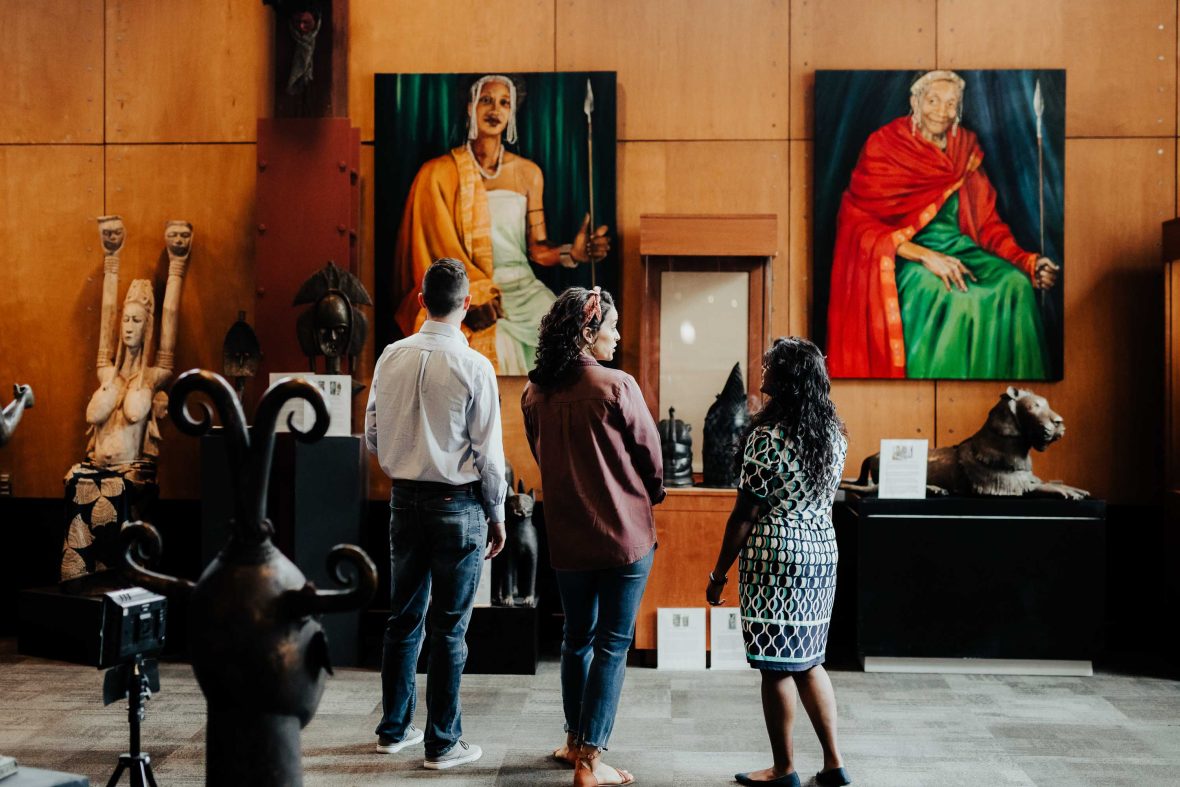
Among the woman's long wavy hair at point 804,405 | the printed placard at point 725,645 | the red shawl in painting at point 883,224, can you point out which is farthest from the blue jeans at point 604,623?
the red shawl in painting at point 883,224

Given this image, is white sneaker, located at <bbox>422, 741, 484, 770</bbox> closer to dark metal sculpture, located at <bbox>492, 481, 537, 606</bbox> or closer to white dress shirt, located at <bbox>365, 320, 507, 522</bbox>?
white dress shirt, located at <bbox>365, 320, 507, 522</bbox>

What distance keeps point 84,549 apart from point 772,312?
136 inches

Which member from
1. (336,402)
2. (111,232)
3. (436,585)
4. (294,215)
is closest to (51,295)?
(111,232)

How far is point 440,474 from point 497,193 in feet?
7.95

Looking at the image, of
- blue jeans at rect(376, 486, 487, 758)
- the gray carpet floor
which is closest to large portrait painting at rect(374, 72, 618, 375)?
the gray carpet floor

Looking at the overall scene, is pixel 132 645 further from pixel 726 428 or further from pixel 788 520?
pixel 726 428

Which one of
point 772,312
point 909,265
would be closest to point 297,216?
point 772,312

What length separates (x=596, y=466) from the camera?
3.20 m

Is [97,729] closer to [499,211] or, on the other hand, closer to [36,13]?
[499,211]

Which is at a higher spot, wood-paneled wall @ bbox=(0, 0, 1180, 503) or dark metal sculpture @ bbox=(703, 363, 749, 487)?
wood-paneled wall @ bbox=(0, 0, 1180, 503)

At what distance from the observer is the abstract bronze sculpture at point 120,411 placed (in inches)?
199

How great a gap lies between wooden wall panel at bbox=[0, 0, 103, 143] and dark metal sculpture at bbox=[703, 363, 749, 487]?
11.5 ft

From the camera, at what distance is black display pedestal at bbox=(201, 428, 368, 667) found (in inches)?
190

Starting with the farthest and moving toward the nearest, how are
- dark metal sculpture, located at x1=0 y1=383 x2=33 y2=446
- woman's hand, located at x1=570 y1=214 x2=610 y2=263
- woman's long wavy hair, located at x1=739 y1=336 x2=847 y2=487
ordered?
woman's hand, located at x1=570 y1=214 x2=610 y2=263 < woman's long wavy hair, located at x1=739 y1=336 x2=847 y2=487 < dark metal sculpture, located at x1=0 y1=383 x2=33 y2=446
